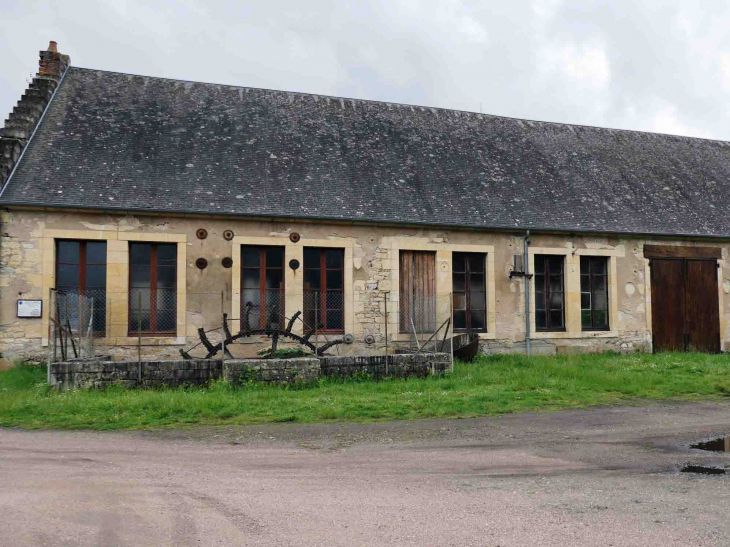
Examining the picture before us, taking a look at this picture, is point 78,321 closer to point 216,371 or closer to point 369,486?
point 216,371

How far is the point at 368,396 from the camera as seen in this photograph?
1063 centimetres

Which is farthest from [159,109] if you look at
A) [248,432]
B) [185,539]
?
[185,539]

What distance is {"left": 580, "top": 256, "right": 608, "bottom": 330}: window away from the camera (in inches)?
669

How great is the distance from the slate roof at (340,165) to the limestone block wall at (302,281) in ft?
1.39

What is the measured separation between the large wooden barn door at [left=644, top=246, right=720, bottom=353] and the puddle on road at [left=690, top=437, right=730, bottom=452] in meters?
10.1

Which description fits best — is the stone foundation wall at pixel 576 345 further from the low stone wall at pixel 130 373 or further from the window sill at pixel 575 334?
the low stone wall at pixel 130 373

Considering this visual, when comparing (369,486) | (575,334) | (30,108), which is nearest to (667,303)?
(575,334)

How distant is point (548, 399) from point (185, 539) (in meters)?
7.59

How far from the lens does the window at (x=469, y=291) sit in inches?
631

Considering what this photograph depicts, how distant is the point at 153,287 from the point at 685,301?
13.7m

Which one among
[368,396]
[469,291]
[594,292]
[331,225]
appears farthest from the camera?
[594,292]

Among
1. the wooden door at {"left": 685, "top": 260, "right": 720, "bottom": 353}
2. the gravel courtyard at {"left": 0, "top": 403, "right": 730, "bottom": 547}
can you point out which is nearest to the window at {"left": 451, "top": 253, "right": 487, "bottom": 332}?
the wooden door at {"left": 685, "top": 260, "right": 720, "bottom": 353}

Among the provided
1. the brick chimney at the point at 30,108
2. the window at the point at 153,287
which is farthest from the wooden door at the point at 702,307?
the brick chimney at the point at 30,108

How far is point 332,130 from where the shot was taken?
17.8 m
